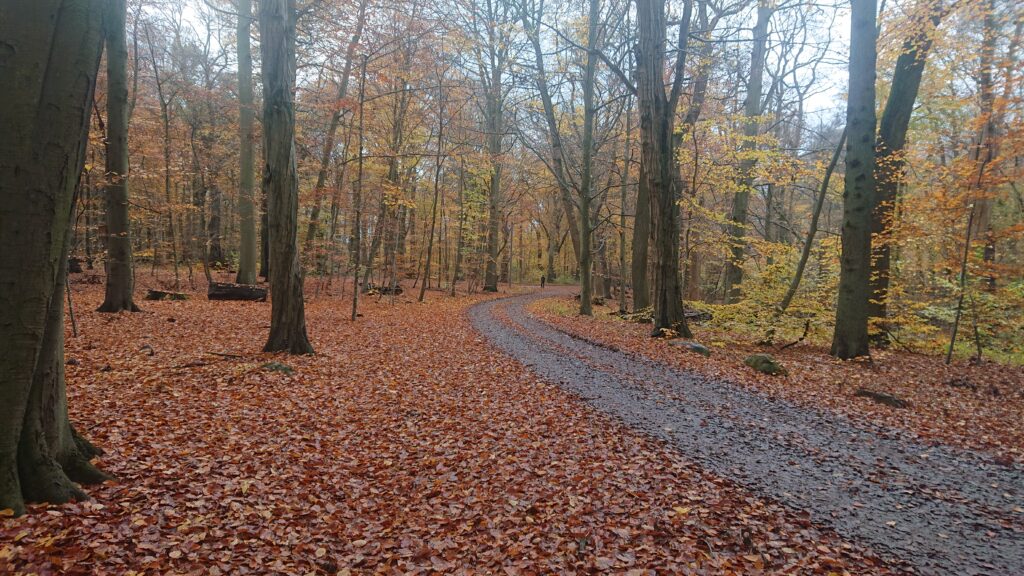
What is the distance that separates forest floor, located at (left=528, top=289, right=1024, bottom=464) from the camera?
5871 millimetres

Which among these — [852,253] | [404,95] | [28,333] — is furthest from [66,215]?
[404,95]

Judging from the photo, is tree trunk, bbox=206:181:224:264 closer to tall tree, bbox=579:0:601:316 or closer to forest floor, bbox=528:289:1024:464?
tall tree, bbox=579:0:601:316

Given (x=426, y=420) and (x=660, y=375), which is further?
(x=660, y=375)

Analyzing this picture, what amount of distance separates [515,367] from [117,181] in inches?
410

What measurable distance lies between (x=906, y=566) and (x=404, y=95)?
21.5 meters

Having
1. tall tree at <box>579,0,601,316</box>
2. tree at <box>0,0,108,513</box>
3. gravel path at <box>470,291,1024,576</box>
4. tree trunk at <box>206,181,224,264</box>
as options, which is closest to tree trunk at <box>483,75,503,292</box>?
tall tree at <box>579,0,601,316</box>

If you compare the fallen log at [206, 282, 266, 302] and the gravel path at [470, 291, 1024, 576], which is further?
the fallen log at [206, 282, 266, 302]

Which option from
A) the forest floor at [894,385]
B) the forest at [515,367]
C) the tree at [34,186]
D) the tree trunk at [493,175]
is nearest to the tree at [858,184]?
the forest at [515,367]

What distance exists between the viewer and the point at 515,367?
926cm

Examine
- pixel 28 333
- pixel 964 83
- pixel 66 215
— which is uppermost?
pixel 964 83

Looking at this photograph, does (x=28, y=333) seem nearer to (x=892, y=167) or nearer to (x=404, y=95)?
(x=892, y=167)

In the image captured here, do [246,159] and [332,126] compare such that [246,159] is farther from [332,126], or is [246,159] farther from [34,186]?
[34,186]

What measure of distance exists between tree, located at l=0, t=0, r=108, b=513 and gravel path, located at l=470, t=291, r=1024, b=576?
566 centimetres

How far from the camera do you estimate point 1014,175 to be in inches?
364
